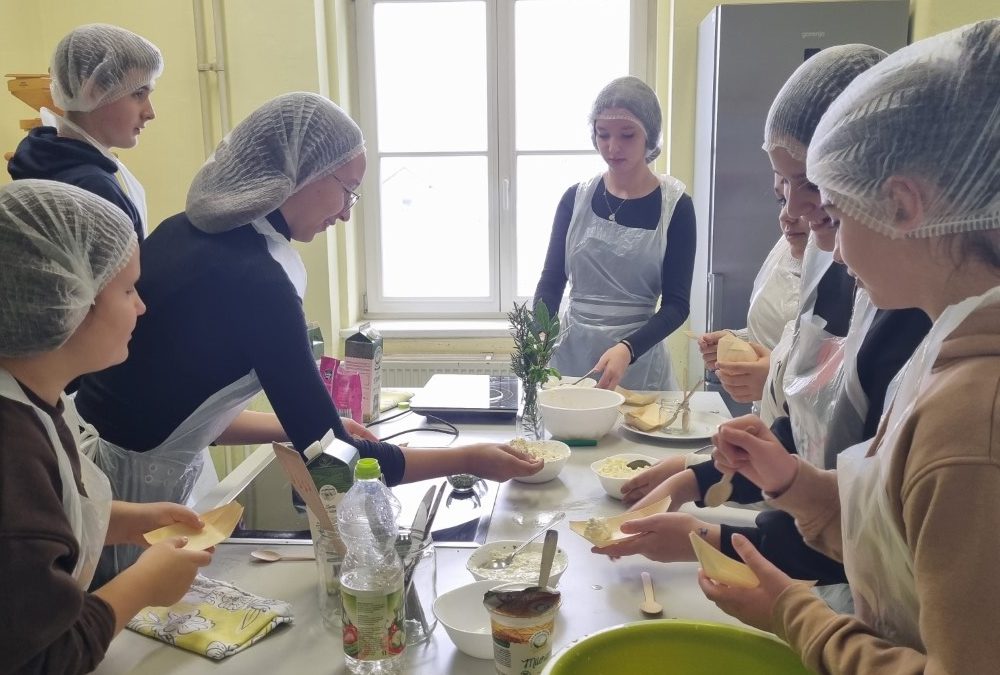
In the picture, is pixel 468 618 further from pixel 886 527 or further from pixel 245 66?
pixel 245 66

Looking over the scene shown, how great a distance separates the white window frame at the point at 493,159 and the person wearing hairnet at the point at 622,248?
103 cm

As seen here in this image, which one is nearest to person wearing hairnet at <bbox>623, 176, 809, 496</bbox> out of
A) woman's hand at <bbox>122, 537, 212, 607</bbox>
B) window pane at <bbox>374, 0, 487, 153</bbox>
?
woman's hand at <bbox>122, 537, 212, 607</bbox>

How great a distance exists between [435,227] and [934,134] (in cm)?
310

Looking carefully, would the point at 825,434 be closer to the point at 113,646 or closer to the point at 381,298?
the point at 113,646

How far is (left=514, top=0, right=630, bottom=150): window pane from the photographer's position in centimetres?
347

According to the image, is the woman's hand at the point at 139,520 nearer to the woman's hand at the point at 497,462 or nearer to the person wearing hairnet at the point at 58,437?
the person wearing hairnet at the point at 58,437

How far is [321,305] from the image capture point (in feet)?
10.9

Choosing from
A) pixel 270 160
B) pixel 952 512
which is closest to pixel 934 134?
pixel 952 512

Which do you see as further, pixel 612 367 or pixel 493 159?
pixel 493 159

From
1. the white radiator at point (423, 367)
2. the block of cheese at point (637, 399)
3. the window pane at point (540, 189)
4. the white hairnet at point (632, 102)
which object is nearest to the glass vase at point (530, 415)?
the block of cheese at point (637, 399)

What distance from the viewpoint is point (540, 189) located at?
3631mm

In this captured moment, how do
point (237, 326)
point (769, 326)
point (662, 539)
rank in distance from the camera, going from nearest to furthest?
point (662, 539) → point (237, 326) → point (769, 326)

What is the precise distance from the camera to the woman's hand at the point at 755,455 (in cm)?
101

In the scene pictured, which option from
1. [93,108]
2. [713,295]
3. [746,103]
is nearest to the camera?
[93,108]
